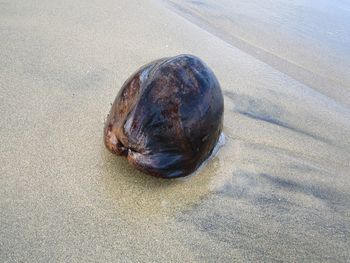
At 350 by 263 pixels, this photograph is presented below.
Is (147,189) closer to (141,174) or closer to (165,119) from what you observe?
(141,174)

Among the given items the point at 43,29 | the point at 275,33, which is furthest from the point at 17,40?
the point at 275,33

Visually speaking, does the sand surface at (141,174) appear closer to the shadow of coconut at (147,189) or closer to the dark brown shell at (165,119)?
the shadow of coconut at (147,189)

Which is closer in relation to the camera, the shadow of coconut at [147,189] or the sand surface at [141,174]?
the sand surface at [141,174]

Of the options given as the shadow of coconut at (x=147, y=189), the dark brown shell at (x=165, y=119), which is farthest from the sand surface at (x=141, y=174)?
the dark brown shell at (x=165, y=119)

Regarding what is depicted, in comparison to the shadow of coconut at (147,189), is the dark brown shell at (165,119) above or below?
above

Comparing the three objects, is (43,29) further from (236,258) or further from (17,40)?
(236,258)

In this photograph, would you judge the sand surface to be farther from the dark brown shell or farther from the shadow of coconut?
the dark brown shell
